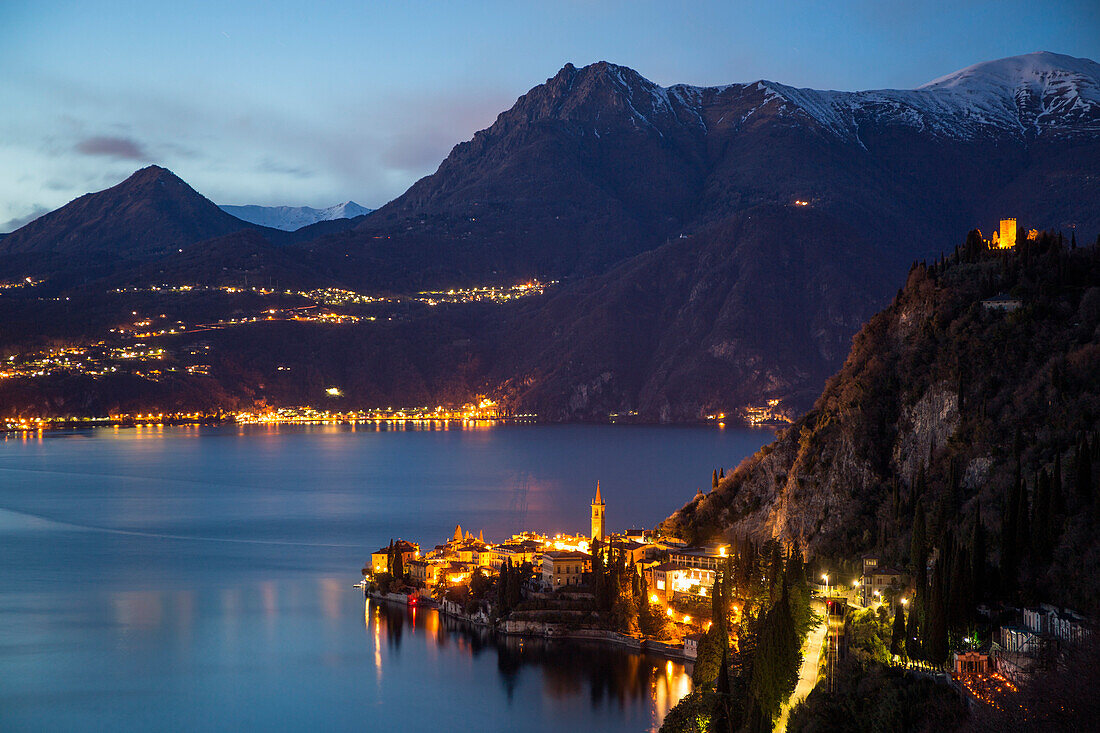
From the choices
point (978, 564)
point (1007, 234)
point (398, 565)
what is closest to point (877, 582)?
point (978, 564)

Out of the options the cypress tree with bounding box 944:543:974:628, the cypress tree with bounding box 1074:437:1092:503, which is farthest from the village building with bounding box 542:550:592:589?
the cypress tree with bounding box 944:543:974:628

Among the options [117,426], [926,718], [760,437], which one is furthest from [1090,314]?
[117,426]

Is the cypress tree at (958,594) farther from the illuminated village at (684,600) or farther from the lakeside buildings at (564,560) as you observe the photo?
the lakeside buildings at (564,560)

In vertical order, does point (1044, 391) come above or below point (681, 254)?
below

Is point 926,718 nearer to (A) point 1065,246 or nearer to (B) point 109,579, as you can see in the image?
(A) point 1065,246

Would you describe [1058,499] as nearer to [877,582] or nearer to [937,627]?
[877,582]

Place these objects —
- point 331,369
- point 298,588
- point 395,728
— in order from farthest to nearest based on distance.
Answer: point 331,369 → point 298,588 → point 395,728
